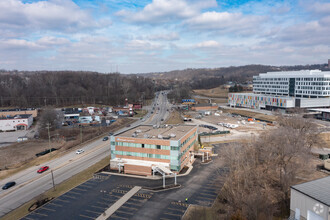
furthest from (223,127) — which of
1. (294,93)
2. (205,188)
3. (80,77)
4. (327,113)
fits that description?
(80,77)

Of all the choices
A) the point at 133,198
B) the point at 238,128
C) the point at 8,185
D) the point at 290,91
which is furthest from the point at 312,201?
the point at 290,91

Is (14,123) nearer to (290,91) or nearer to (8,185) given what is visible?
(8,185)

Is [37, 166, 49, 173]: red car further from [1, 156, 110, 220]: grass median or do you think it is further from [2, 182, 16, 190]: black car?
[1, 156, 110, 220]: grass median

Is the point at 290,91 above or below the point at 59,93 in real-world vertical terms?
above

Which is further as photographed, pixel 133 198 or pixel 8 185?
pixel 8 185

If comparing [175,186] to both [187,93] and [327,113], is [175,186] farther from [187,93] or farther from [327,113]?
[187,93]

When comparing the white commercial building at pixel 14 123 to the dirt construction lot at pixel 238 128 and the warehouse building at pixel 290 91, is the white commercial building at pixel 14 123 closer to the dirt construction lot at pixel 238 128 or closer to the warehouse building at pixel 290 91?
the dirt construction lot at pixel 238 128

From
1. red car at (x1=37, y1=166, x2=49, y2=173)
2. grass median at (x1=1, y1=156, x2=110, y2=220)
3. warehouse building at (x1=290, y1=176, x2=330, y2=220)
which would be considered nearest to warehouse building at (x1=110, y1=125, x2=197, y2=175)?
grass median at (x1=1, y1=156, x2=110, y2=220)
